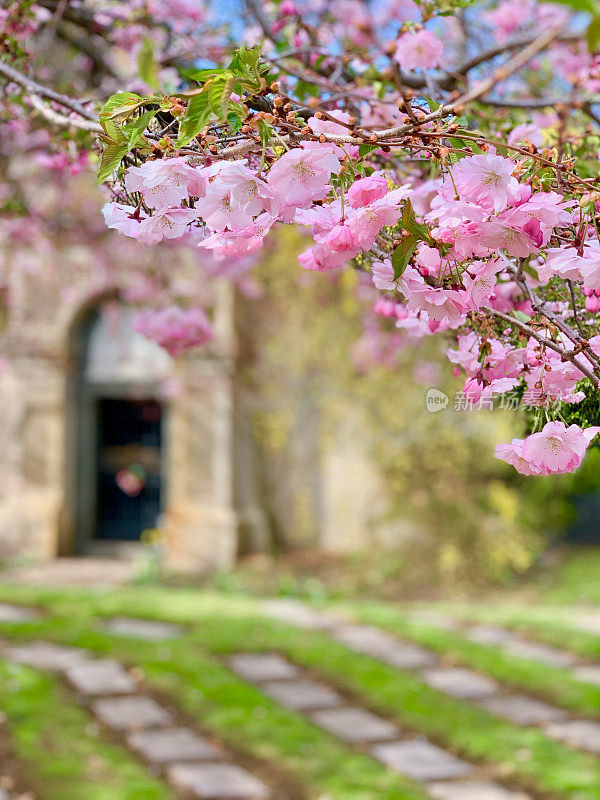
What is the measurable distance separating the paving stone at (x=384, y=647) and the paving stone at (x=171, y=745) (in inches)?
62.5

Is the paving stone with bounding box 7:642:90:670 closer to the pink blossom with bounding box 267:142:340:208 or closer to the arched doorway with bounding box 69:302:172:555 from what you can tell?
the arched doorway with bounding box 69:302:172:555

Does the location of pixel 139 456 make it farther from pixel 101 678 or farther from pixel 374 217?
pixel 374 217

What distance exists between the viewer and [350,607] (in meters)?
6.98

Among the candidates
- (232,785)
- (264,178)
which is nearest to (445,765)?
(232,785)

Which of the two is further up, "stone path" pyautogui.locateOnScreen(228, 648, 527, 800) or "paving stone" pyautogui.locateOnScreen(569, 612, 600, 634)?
"paving stone" pyautogui.locateOnScreen(569, 612, 600, 634)

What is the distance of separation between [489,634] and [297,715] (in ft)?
7.16

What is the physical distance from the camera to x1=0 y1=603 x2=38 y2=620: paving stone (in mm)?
6023

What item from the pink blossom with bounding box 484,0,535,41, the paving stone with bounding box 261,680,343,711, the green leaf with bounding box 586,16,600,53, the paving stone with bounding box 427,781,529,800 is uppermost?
the pink blossom with bounding box 484,0,535,41

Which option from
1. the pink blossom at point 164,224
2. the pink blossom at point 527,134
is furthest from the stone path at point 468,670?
the pink blossom at point 164,224

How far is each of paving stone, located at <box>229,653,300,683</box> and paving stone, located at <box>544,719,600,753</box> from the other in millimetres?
1456

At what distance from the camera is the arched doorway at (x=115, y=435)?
9.28 metres

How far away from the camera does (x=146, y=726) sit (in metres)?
4.07

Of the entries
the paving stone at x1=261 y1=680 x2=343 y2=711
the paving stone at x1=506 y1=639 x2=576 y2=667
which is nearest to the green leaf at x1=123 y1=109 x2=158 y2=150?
the paving stone at x1=261 y1=680 x2=343 y2=711

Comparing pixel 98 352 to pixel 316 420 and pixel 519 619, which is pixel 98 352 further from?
pixel 519 619
